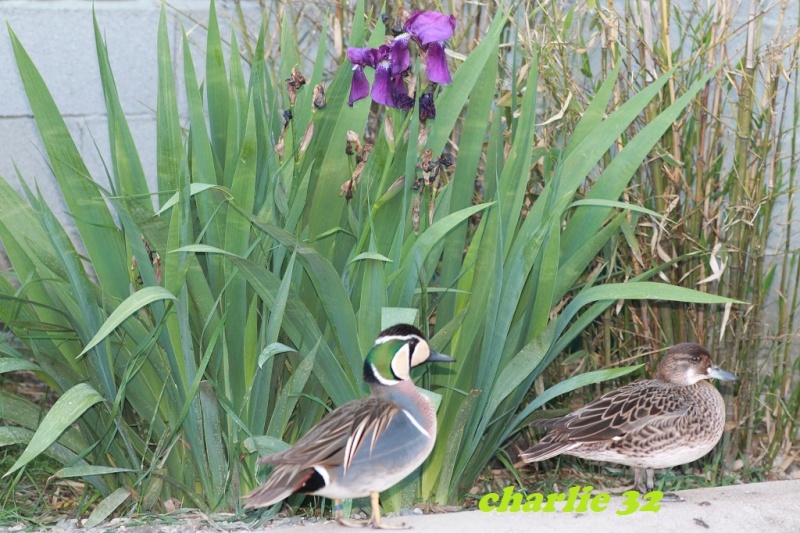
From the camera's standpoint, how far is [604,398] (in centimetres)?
321

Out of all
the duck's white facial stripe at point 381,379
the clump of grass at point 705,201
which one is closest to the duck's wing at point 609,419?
the clump of grass at point 705,201

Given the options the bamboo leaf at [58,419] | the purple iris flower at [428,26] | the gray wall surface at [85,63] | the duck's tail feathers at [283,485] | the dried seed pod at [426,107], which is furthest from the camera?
the gray wall surface at [85,63]

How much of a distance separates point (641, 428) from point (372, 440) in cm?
94

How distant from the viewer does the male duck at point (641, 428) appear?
3.07m

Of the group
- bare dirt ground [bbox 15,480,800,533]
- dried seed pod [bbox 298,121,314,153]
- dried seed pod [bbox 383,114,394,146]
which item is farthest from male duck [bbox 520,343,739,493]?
dried seed pod [bbox 298,121,314,153]

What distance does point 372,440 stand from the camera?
99.0 inches

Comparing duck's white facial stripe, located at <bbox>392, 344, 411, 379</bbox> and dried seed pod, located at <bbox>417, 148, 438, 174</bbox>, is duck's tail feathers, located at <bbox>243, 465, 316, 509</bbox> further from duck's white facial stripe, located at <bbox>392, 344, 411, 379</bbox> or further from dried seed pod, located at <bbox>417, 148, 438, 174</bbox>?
dried seed pod, located at <bbox>417, 148, 438, 174</bbox>

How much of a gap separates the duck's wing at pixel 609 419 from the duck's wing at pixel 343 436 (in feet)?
2.28

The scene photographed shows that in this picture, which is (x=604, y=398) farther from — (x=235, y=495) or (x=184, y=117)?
(x=184, y=117)

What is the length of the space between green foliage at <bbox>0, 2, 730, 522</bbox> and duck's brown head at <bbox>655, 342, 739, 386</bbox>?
344mm

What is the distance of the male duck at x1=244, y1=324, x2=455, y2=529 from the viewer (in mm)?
2490

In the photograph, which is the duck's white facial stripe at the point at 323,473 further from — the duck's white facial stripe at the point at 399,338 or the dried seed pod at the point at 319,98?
the dried seed pod at the point at 319,98

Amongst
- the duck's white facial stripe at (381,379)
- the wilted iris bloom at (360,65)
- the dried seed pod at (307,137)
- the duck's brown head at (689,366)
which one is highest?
the wilted iris bloom at (360,65)

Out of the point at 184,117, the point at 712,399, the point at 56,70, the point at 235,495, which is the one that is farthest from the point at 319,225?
the point at 56,70
